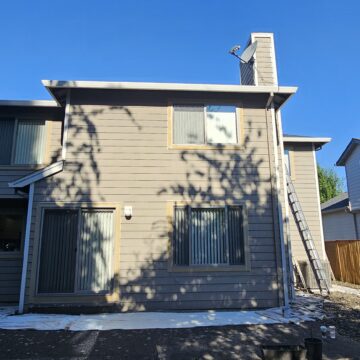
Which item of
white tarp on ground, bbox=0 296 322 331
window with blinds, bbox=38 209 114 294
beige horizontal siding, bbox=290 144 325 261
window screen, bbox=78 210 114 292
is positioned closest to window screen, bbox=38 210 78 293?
window with blinds, bbox=38 209 114 294

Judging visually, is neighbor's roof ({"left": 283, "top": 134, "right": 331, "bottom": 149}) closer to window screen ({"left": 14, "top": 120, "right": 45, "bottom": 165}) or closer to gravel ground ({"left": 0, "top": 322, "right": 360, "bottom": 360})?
gravel ground ({"left": 0, "top": 322, "right": 360, "bottom": 360})

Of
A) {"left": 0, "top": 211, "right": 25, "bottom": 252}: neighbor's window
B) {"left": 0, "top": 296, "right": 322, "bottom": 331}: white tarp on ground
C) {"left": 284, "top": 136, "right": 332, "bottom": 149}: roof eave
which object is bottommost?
{"left": 0, "top": 296, "right": 322, "bottom": 331}: white tarp on ground

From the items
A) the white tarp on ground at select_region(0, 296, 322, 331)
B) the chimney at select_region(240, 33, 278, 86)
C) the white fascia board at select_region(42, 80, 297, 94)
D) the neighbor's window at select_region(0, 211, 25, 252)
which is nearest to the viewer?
the white tarp on ground at select_region(0, 296, 322, 331)

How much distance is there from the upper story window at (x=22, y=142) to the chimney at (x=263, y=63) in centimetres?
568

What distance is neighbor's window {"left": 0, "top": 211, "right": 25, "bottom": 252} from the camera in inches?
335

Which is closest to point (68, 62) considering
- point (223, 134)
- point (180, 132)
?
point (180, 132)

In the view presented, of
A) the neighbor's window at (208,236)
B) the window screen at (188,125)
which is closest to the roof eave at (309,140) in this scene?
the window screen at (188,125)

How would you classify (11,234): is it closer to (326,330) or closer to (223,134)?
(223,134)

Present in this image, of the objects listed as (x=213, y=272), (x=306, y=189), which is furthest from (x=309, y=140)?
(x=213, y=272)

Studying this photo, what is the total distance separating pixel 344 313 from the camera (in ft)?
23.6

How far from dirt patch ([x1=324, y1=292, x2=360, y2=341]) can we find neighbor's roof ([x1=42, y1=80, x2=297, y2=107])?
192 inches

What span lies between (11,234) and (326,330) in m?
7.16

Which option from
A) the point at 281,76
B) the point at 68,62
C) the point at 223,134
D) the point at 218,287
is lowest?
the point at 218,287

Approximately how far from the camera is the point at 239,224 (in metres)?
7.90
